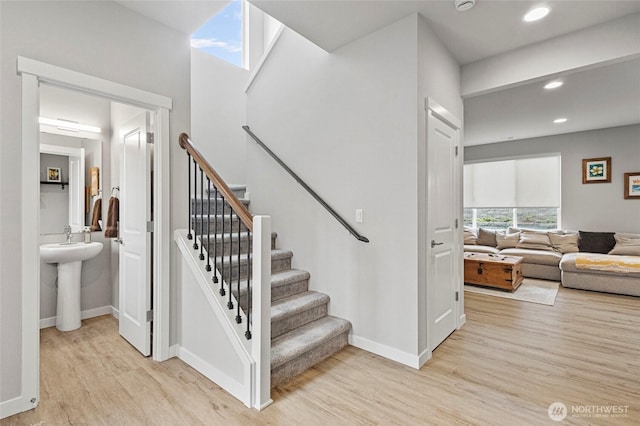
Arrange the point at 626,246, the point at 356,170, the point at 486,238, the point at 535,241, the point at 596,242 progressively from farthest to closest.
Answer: the point at 486,238 < the point at 535,241 < the point at 596,242 < the point at 626,246 < the point at 356,170

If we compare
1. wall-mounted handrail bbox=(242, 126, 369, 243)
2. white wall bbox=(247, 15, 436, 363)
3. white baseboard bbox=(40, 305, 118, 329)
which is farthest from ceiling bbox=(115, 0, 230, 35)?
white baseboard bbox=(40, 305, 118, 329)

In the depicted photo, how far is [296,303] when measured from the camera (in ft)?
8.72

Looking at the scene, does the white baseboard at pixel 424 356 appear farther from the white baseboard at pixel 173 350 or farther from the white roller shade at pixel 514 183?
the white roller shade at pixel 514 183

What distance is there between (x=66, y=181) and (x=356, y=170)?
11.0ft

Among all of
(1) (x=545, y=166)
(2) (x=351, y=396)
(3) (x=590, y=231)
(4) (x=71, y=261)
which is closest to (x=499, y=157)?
(1) (x=545, y=166)

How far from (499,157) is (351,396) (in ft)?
20.9

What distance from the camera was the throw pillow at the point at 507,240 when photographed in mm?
5859

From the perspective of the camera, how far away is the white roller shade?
6062mm

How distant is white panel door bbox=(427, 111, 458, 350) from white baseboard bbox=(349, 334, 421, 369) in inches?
10.2

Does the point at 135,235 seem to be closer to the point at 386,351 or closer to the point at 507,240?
the point at 386,351

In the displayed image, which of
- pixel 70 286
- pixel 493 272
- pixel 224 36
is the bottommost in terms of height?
pixel 493 272

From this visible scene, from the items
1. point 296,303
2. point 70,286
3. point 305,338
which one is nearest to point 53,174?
point 70,286

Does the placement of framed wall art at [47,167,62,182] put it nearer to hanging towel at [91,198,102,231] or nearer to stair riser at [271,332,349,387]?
hanging towel at [91,198,102,231]

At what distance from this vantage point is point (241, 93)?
14.9ft
